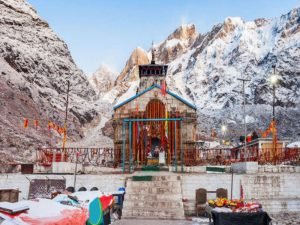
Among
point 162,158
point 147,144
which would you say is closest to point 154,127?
point 147,144

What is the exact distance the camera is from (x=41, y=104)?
64688mm

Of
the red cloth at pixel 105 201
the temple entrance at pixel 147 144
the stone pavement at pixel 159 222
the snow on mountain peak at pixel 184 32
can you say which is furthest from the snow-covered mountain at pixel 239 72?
the red cloth at pixel 105 201

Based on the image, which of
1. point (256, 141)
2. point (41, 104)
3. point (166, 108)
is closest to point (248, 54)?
point (41, 104)

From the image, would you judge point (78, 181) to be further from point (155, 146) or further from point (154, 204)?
point (155, 146)

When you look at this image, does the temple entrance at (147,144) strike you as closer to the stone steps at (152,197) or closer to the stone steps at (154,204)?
the stone steps at (152,197)

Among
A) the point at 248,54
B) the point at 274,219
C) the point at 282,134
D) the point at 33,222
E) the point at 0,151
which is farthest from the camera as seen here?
the point at 248,54

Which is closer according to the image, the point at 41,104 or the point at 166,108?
the point at 166,108

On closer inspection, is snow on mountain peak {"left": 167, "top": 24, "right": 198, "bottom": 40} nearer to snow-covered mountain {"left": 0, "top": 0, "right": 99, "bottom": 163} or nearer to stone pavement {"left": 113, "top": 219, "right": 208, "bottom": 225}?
snow-covered mountain {"left": 0, "top": 0, "right": 99, "bottom": 163}

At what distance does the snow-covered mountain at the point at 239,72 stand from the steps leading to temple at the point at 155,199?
5810 cm

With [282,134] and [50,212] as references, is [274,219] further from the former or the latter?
[282,134]

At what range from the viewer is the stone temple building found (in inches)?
1098

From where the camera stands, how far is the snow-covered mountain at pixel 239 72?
87.4 metres

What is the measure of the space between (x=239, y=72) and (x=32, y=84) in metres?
80.5

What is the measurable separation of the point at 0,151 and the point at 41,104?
81.9 ft
